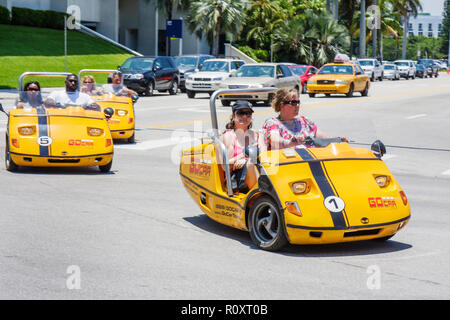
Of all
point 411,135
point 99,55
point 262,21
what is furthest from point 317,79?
point 262,21

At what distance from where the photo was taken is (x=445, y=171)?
1321 centimetres

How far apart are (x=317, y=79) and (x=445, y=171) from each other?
21.3 metres

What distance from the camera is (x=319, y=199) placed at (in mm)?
6594

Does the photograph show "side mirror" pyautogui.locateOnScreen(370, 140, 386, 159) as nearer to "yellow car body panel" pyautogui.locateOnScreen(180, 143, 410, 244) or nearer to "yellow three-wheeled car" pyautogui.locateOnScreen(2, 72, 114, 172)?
"yellow car body panel" pyautogui.locateOnScreen(180, 143, 410, 244)

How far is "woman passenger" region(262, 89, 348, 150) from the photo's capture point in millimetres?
7762

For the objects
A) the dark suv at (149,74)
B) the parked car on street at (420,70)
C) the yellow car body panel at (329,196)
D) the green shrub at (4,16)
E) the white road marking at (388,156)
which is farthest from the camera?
the parked car on street at (420,70)

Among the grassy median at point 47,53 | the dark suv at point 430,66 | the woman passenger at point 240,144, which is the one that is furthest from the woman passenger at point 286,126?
the dark suv at point 430,66

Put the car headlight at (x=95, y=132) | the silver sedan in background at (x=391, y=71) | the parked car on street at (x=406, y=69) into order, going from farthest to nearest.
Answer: the parked car on street at (x=406, y=69), the silver sedan in background at (x=391, y=71), the car headlight at (x=95, y=132)

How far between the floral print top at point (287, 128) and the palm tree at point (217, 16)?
154ft

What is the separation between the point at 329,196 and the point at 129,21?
199 feet

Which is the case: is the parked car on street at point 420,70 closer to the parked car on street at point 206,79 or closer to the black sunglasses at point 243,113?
the parked car on street at point 206,79

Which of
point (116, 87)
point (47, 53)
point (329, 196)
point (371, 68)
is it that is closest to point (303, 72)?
point (47, 53)

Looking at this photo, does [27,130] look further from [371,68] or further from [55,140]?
[371,68]

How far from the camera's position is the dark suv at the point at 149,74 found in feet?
107
